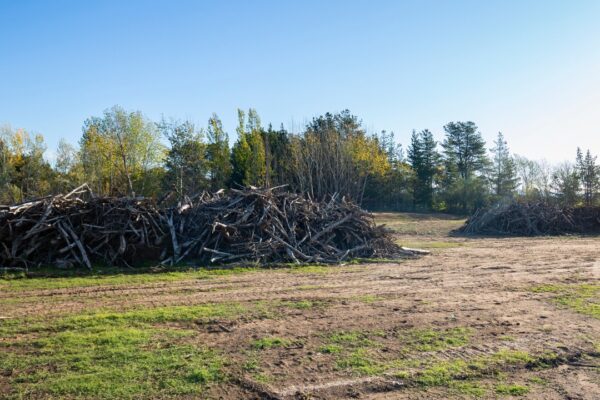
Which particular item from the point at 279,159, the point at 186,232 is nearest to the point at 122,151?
the point at 279,159

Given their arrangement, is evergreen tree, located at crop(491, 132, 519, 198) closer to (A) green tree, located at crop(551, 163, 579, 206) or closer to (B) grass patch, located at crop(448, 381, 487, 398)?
(A) green tree, located at crop(551, 163, 579, 206)

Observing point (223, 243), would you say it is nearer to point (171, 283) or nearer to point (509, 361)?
point (171, 283)

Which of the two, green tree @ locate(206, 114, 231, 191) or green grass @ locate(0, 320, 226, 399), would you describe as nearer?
green grass @ locate(0, 320, 226, 399)

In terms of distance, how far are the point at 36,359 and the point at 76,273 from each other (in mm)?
6306

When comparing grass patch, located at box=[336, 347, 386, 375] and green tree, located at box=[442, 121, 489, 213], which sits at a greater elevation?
green tree, located at box=[442, 121, 489, 213]

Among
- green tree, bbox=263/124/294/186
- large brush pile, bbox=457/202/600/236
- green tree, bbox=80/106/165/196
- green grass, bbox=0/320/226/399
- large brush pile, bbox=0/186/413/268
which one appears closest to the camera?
green grass, bbox=0/320/226/399

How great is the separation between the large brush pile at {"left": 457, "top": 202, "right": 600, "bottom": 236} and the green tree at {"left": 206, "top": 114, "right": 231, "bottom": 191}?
1966cm

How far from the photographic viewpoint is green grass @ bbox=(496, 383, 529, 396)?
4.39 metres

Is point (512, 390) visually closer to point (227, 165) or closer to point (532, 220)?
point (532, 220)

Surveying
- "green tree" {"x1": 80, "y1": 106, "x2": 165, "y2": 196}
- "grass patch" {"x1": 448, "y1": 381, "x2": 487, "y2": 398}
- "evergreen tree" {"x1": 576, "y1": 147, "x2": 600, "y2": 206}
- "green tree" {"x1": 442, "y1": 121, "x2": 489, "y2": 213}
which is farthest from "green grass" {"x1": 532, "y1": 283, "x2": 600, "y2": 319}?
"green tree" {"x1": 442, "y1": 121, "x2": 489, "y2": 213}

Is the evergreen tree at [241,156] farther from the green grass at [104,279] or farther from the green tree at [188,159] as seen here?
the green grass at [104,279]

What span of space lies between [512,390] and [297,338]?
257 centimetres

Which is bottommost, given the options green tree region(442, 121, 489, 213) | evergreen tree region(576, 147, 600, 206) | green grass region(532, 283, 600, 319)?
green grass region(532, 283, 600, 319)

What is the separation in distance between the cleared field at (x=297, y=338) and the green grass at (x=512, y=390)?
21mm
